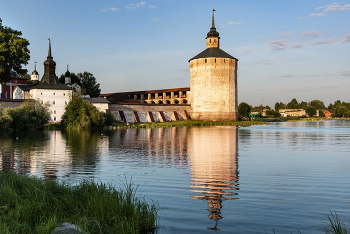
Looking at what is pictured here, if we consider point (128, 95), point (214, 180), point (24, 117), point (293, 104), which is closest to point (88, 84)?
point (128, 95)

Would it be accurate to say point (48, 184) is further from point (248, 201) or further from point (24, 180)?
point (248, 201)

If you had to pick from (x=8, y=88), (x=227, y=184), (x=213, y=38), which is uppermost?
(x=213, y=38)

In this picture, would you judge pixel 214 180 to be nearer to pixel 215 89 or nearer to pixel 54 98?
pixel 54 98

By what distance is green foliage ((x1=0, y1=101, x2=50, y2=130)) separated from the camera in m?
27.7

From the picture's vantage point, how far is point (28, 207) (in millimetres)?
4316

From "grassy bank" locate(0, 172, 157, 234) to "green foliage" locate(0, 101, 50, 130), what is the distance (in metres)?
24.9

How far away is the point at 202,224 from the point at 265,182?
3.42 metres

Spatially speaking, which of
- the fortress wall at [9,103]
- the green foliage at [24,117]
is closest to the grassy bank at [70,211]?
the green foliage at [24,117]

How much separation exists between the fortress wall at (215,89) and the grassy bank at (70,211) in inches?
1950

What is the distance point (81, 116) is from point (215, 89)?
85.8 feet

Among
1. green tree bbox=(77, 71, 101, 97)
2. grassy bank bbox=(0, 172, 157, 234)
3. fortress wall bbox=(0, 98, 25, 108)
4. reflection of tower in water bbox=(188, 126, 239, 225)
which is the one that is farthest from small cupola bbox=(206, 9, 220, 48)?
grassy bank bbox=(0, 172, 157, 234)

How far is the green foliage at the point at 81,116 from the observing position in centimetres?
3450

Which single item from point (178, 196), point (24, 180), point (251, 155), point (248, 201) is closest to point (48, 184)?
point (24, 180)

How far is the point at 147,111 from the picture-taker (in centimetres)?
5303
